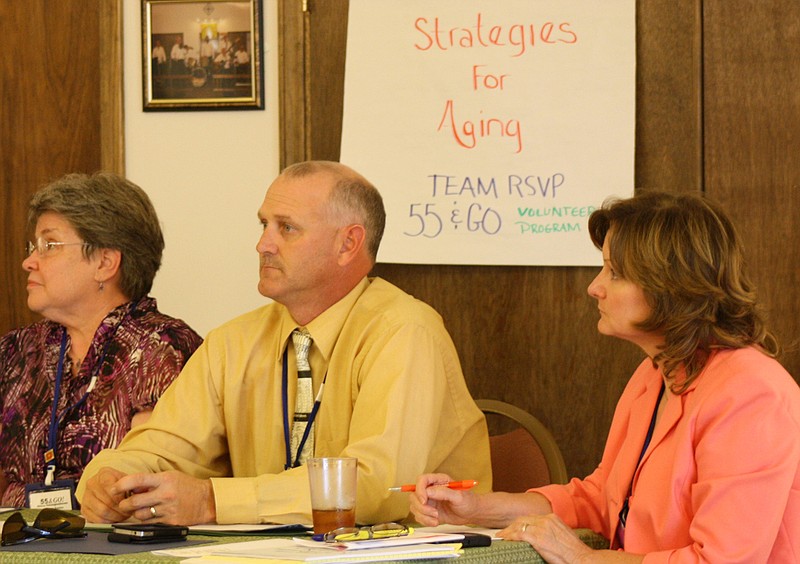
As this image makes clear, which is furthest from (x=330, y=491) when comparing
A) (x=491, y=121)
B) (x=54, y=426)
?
(x=491, y=121)

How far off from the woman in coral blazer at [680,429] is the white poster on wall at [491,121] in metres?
0.94

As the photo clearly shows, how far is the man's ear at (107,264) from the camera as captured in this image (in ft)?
9.51

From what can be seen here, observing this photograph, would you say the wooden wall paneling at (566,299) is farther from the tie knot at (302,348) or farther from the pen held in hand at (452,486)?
the pen held in hand at (452,486)

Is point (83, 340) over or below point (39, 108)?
below

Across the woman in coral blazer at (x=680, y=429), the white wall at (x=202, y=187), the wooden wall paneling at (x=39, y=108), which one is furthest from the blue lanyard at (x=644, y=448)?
the wooden wall paneling at (x=39, y=108)

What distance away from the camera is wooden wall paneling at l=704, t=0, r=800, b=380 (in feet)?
9.40

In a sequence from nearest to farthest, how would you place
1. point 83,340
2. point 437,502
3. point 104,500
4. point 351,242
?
point 437,502 → point 104,500 → point 351,242 → point 83,340

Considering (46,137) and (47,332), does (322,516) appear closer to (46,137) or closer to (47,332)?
(47,332)

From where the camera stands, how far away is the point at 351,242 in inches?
95.3

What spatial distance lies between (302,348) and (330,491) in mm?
702

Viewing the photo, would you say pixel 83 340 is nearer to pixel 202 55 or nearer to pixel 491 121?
pixel 202 55

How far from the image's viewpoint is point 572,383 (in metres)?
3.00

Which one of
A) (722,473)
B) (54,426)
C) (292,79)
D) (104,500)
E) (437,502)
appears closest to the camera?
(722,473)

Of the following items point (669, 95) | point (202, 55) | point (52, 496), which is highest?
point (202, 55)
